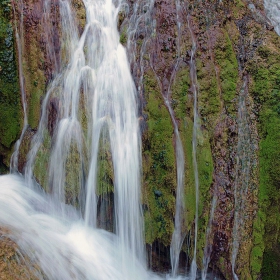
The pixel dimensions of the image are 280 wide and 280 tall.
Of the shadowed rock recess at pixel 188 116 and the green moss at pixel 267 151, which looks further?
the green moss at pixel 267 151

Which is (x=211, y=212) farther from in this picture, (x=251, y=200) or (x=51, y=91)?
(x=51, y=91)

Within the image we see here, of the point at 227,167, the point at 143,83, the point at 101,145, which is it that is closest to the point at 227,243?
the point at 227,167

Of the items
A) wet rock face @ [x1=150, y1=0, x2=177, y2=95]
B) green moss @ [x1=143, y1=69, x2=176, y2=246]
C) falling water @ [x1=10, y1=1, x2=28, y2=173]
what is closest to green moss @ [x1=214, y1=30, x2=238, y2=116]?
→ wet rock face @ [x1=150, y1=0, x2=177, y2=95]

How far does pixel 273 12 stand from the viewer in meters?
8.27

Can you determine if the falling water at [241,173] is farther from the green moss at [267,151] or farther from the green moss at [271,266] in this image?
the green moss at [271,266]

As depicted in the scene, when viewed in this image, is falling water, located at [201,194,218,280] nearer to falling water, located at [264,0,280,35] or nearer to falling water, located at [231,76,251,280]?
falling water, located at [231,76,251,280]

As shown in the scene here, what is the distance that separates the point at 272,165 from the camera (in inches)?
263

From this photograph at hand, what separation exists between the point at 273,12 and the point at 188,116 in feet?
14.3

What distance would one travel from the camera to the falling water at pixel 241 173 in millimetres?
6395

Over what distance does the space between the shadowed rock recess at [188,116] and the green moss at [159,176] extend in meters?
0.02

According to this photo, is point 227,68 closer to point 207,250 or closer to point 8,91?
point 207,250

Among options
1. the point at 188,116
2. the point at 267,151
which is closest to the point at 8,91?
the point at 188,116

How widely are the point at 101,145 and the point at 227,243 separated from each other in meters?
3.47

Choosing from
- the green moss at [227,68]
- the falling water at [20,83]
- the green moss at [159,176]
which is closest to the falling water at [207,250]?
the green moss at [159,176]
